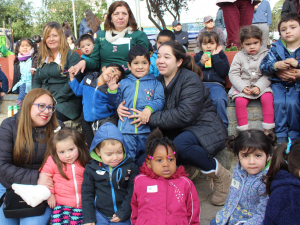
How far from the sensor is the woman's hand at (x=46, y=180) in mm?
2623

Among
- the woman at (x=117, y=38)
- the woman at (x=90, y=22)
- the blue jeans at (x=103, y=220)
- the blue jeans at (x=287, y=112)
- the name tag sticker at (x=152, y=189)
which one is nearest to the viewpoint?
the name tag sticker at (x=152, y=189)

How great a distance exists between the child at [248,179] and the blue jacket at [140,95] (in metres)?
1.07

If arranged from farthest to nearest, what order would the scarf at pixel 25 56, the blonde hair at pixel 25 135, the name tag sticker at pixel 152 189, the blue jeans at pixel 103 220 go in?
the scarf at pixel 25 56, the blonde hair at pixel 25 135, the blue jeans at pixel 103 220, the name tag sticker at pixel 152 189

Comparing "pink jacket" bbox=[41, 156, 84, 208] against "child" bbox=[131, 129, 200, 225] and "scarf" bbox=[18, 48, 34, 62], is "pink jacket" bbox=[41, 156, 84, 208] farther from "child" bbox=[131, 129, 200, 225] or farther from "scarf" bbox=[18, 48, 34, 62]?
"scarf" bbox=[18, 48, 34, 62]

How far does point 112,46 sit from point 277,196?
309 cm

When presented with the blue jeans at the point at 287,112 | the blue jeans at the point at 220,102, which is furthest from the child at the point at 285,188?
the blue jeans at the point at 220,102

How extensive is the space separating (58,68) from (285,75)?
10.0 feet

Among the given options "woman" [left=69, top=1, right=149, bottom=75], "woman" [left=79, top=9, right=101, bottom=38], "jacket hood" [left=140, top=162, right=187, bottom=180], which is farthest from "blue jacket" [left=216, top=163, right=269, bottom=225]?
"woman" [left=79, top=9, right=101, bottom=38]

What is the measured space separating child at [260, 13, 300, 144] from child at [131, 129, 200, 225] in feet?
5.19

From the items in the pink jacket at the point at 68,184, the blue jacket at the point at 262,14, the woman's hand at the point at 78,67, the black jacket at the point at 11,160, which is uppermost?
the blue jacket at the point at 262,14

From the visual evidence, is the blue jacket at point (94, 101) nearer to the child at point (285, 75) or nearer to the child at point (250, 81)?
the child at point (250, 81)

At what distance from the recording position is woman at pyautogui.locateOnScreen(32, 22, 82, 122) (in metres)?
4.05

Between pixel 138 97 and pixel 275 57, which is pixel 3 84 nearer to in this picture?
pixel 138 97

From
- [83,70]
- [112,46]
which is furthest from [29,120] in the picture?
[112,46]
